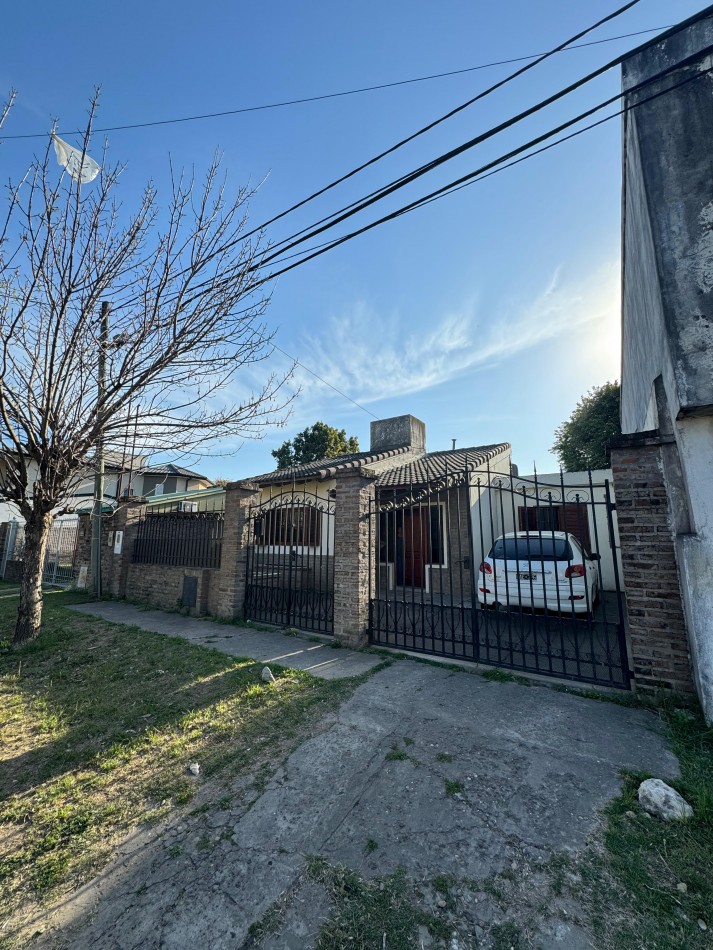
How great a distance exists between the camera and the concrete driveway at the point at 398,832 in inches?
73.0

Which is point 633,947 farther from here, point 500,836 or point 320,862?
point 320,862

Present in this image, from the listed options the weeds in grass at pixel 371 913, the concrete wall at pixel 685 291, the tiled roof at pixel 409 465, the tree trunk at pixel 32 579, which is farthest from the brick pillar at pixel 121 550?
the concrete wall at pixel 685 291

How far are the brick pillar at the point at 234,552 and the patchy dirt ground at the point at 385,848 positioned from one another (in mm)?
4679

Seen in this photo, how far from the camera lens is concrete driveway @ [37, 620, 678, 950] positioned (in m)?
1.85

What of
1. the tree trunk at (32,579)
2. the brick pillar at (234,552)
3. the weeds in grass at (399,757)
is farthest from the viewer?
the brick pillar at (234,552)

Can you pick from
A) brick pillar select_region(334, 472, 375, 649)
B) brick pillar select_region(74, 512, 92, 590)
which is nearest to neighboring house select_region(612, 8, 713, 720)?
brick pillar select_region(334, 472, 375, 649)

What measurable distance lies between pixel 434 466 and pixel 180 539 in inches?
301

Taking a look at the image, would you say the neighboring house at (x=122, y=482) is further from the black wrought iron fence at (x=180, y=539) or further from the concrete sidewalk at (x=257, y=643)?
the concrete sidewalk at (x=257, y=643)

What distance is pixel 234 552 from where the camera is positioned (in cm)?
777

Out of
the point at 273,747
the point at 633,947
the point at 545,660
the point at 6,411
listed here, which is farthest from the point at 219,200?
the point at 545,660

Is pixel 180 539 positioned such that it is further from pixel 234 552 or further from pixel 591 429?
pixel 591 429

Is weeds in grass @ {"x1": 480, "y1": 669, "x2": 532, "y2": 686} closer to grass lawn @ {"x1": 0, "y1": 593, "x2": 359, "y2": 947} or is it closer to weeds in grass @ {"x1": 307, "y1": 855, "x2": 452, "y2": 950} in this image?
grass lawn @ {"x1": 0, "y1": 593, "x2": 359, "y2": 947}

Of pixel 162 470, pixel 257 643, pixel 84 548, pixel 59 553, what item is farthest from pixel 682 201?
pixel 59 553

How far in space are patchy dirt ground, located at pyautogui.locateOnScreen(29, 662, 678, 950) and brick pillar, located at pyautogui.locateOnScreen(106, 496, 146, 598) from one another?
356 inches
